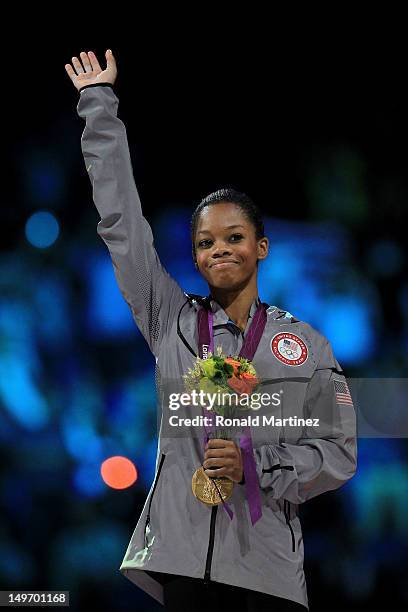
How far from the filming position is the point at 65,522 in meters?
3.14

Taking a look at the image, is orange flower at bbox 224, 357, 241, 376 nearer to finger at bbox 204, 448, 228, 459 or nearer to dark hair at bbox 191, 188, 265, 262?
finger at bbox 204, 448, 228, 459

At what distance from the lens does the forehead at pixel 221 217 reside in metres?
2.00

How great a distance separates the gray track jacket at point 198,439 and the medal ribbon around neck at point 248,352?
0.02 metres

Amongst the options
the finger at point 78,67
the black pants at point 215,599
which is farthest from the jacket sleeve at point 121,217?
the black pants at point 215,599

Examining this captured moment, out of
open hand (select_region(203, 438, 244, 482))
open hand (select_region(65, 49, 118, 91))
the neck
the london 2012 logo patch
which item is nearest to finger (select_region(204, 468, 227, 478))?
open hand (select_region(203, 438, 244, 482))

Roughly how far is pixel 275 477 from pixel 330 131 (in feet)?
6.16

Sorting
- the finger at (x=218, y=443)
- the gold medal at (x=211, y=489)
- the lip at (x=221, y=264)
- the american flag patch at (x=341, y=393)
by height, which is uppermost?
the lip at (x=221, y=264)

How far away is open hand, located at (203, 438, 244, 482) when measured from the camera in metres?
1.65

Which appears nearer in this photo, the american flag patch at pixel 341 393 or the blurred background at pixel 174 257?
the american flag patch at pixel 341 393

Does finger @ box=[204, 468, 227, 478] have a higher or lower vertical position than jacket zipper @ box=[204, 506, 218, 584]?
higher

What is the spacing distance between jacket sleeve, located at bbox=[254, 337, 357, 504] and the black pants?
211 millimetres

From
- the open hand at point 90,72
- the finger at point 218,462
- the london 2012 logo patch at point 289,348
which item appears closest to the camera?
the finger at point 218,462

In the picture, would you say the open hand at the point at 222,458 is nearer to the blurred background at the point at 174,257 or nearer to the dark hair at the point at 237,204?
the dark hair at the point at 237,204

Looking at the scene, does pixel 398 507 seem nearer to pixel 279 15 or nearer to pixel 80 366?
pixel 80 366
